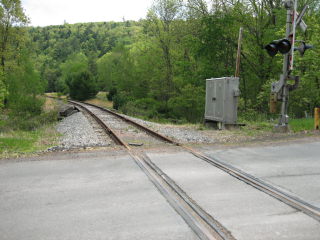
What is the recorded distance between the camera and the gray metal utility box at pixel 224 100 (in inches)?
505

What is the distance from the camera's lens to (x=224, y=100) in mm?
13062

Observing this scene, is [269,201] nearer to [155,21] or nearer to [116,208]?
[116,208]

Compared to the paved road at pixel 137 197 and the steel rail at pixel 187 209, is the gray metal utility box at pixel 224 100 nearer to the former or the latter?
the paved road at pixel 137 197

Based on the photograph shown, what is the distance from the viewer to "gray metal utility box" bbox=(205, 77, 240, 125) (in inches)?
505

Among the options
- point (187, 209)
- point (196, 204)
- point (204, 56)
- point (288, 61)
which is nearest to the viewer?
point (187, 209)

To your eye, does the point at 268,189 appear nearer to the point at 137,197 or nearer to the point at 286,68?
the point at 137,197

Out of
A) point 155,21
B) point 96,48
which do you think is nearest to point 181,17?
point 155,21

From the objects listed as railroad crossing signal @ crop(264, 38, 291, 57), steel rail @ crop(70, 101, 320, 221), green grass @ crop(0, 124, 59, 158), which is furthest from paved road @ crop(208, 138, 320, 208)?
green grass @ crop(0, 124, 59, 158)

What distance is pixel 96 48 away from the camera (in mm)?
163875

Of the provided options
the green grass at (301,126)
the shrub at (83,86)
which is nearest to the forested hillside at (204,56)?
the green grass at (301,126)

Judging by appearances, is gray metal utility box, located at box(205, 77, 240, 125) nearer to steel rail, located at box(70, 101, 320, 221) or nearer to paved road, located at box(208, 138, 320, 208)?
paved road, located at box(208, 138, 320, 208)

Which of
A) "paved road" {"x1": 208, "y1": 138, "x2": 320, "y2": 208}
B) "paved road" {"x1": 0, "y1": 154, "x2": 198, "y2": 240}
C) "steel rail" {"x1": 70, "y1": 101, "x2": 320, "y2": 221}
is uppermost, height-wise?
"paved road" {"x1": 208, "y1": 138, "x2": 320, "y2": 208}

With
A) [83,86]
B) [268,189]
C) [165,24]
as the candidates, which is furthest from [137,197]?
[83,86]

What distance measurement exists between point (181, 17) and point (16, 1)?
63.0ft
